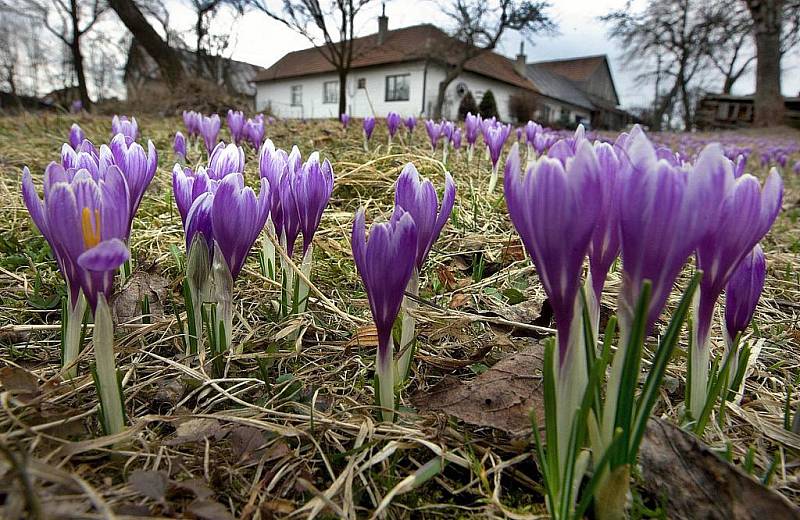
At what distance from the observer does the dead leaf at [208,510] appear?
2.49 feet

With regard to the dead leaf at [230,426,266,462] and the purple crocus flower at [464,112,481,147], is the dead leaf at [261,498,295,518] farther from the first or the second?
the purple crocus flower at [464,112,481,147]

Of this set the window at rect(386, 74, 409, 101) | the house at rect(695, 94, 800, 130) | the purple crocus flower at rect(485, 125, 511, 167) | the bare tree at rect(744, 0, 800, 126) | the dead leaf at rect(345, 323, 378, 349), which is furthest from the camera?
the window at rect(386, 74, 409, 101)

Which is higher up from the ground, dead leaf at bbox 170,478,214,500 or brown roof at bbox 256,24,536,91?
brown roof at bbox 256,24,536,91

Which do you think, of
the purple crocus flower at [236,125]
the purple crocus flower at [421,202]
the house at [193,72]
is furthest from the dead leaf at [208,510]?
the house at [193,72]

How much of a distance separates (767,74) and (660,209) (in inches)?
898

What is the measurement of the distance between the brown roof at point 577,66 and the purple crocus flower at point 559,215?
2178 inches

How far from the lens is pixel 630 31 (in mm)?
25031

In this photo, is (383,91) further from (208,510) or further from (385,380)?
(208,510)

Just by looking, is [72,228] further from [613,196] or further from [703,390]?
[703,390]

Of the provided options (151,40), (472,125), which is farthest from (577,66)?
(472,125)

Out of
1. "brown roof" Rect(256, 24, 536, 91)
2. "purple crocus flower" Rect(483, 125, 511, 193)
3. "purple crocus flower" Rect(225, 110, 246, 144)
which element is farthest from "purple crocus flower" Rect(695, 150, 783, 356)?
"brown roof" Rect(256, 24, 536, 91)

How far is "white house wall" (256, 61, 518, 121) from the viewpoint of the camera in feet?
99.0

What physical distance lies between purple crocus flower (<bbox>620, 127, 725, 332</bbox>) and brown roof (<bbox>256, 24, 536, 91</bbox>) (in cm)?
2543

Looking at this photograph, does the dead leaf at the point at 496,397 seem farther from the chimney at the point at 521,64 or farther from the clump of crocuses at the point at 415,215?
the chimney at the point at 521,64
